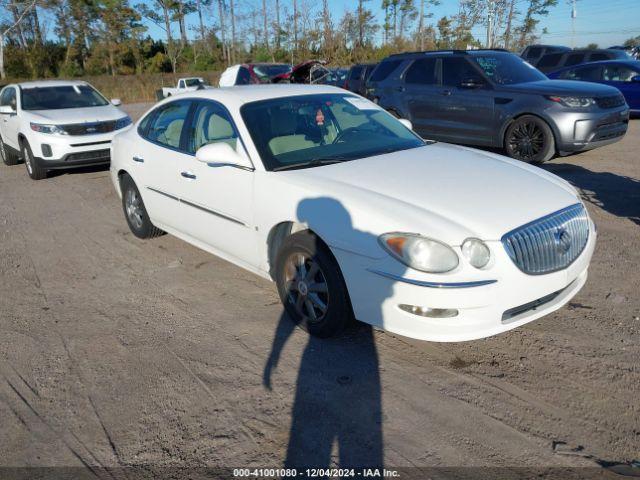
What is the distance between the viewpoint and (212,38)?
55.2 metres

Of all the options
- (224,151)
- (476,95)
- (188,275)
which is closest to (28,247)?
(188,275)

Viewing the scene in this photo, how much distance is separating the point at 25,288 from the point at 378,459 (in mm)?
3867

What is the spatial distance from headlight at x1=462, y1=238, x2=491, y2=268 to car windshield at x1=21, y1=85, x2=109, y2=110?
9.79 meters

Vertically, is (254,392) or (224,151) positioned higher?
(224,151)

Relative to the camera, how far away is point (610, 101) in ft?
28.6

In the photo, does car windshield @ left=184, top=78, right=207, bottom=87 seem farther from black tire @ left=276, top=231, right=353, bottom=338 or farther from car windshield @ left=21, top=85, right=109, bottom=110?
black tire @ left=276, top=231, right=353, bottom=338

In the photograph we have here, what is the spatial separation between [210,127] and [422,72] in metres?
6.50

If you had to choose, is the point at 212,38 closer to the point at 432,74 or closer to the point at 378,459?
the point at 432,74

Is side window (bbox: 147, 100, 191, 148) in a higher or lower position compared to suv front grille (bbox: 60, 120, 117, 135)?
higher

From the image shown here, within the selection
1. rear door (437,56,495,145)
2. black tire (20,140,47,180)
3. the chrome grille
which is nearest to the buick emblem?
the chrome grille

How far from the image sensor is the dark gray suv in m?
8.45

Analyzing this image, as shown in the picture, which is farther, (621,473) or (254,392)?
(254,392)

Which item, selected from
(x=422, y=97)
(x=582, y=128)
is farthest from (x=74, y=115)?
(x=582, y=128)

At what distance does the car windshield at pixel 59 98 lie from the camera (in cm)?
1052
